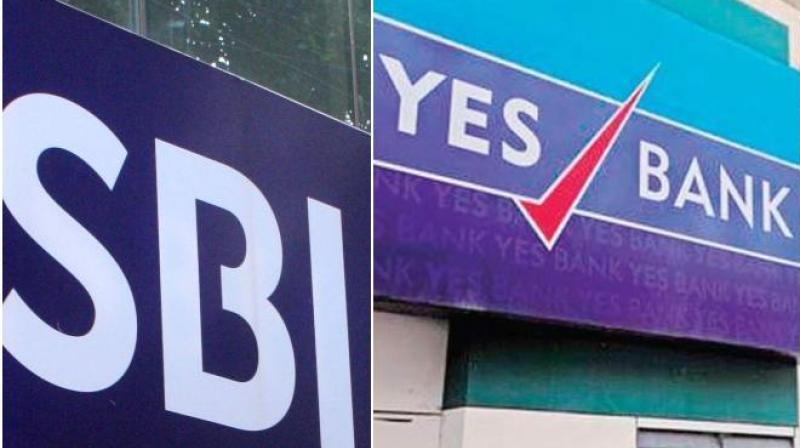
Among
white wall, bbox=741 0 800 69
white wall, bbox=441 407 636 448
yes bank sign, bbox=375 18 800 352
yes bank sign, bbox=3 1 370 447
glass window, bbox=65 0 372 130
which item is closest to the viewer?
yes bank sign, bbox=3 1 370 447

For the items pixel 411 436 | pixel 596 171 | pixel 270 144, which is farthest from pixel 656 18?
pixel 270 144

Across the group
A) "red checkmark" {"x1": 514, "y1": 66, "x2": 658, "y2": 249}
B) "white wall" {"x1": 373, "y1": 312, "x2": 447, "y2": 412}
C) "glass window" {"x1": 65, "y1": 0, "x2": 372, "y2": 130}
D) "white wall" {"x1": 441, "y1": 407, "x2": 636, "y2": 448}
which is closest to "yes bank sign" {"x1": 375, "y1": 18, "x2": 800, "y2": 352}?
"red checkmark" {"x1": 514, "y1": 66, "x2": 658, "y2": 249}

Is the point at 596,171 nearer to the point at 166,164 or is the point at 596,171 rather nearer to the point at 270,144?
the point at 270,144

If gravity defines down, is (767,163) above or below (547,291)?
above

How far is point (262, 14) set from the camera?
10.1 ft

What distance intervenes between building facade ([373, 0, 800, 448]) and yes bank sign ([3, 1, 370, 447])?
175 centimetres

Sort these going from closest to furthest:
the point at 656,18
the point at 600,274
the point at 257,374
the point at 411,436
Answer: the point at 257,374 → the point at 411,436 → the point at 600,274 → the point at 656,18

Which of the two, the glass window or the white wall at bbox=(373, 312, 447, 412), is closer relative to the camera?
the glass window

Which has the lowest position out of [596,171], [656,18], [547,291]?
[547,291]

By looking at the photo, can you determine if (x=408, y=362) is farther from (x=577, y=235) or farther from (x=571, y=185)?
(x=571, y=185)

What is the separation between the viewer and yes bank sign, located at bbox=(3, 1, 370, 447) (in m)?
1.99

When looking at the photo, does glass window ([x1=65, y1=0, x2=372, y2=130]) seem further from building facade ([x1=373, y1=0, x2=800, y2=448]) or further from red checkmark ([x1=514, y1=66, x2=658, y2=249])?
red checkmark ([x1=514, y1=66, x2=658, y2=249])

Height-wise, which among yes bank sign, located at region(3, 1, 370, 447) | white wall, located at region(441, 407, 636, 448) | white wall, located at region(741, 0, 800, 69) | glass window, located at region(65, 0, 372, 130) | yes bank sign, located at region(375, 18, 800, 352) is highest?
white wall, located at region(741, 0, 800, 69)

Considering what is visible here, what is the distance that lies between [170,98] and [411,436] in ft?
9.22
